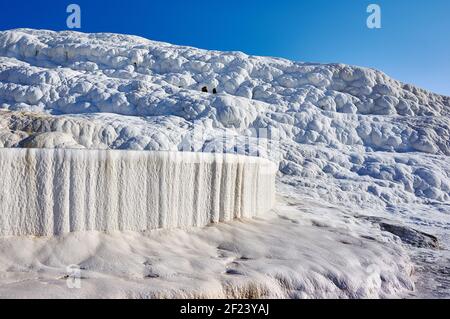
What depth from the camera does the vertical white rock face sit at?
9.22ft

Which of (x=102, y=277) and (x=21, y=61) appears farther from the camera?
(x=21, y=61)

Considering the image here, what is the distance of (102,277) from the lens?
8.23 ft

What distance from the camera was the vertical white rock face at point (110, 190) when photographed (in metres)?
2.81

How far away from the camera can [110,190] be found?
3.13m

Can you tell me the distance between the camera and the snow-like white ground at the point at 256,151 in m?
2.77

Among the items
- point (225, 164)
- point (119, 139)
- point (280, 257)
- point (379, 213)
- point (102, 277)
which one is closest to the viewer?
point (102, 277)

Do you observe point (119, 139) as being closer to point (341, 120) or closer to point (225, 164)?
point (225, 164)

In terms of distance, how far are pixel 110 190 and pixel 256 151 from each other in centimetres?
611

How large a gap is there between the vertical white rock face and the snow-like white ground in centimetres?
15

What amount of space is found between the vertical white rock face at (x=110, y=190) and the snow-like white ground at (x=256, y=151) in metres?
0.15

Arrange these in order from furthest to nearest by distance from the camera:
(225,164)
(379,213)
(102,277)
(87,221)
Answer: (379,213)
(225,164)
(87,221)
(102,277)

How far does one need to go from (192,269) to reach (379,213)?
17.5 ft
